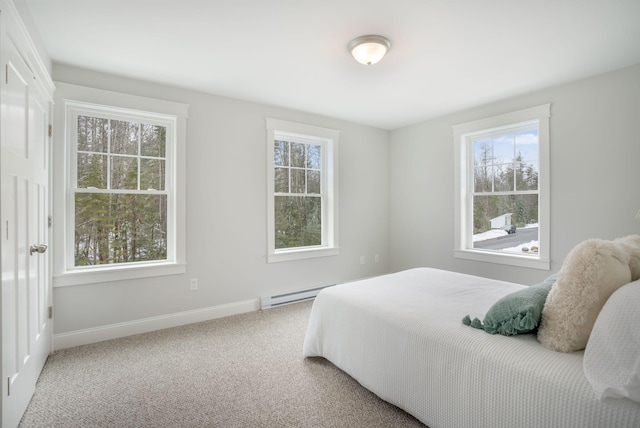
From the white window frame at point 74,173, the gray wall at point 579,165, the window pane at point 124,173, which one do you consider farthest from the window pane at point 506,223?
the window pane at point 124,173

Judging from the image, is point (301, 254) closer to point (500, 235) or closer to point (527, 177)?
point (500, 235)

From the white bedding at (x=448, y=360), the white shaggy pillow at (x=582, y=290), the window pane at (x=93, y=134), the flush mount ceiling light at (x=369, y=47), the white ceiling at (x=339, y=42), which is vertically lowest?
the white bedding at (x=448, y=360)

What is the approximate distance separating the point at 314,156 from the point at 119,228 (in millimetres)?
2428

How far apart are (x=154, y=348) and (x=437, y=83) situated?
3584 millimetres

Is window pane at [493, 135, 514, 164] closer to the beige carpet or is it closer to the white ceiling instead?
the white ceiling

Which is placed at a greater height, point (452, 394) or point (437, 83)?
point (437, 83)

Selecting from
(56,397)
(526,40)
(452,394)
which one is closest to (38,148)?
(56,397)

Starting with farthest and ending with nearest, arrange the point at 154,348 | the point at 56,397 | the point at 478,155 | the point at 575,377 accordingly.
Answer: the point at 478,155 < the point at 154,348 < the point at 56,397 < the point at 575,377

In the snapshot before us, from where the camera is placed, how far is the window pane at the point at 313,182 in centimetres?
420

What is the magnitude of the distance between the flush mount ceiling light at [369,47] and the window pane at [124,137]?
2224 millimetres

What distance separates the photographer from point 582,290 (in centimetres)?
129

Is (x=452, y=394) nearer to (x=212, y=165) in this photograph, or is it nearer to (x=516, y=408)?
(x=516, y=408)

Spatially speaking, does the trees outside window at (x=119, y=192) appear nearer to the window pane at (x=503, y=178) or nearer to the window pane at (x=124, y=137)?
the window pane at (x=124, y=137)

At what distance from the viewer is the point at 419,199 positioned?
4492 mm
